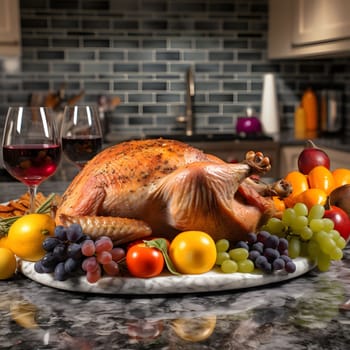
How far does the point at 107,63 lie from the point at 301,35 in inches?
46.3

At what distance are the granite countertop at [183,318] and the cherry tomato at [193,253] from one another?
0.13ft

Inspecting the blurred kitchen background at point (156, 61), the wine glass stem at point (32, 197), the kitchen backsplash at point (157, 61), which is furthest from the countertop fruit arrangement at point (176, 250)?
the kitchen backsplash at point (157, 61)

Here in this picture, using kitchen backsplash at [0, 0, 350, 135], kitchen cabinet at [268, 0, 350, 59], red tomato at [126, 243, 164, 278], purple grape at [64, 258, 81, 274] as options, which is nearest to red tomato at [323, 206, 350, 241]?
red tomato at [126, 243, 164, 278]

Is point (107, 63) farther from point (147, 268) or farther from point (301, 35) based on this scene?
point (147, 268)

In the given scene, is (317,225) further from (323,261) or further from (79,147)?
(79,147)

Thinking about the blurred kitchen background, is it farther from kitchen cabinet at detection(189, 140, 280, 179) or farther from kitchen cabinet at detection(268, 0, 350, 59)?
kitchen cabinet at detection(189, 140, 280, 179)

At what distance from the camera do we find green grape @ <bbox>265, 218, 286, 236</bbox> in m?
1.12

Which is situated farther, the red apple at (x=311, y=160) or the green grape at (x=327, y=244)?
the red apple at (x=311, y=160)

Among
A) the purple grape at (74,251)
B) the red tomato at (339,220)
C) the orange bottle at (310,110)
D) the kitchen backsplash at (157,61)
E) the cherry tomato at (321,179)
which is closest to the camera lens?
the purple grape at (74,251)

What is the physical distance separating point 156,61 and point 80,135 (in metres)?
2.70

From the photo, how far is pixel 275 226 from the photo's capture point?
1129mm

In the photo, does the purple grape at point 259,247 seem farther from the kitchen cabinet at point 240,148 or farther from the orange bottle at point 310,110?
the orange bottle at point 310,110

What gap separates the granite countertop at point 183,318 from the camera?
808mm

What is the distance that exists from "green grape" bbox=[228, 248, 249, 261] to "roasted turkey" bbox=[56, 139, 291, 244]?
6cm
